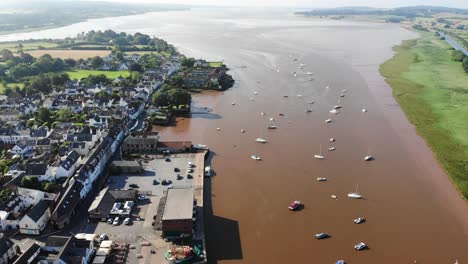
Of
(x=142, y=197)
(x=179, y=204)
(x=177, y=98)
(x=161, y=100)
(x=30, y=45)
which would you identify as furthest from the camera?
(x=30, y=45)

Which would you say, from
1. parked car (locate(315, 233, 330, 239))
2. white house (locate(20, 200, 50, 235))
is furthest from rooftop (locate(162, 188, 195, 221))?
parked car (locate(315, 233, 330, 239))

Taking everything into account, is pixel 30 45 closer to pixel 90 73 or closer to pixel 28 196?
pixel 90 73

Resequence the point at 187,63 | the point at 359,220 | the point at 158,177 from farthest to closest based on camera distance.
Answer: the point at 187,63 → the point at 158,177 → the point at 359,220

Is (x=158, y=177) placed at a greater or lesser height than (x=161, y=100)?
lesser

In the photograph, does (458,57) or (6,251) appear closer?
(6,251)

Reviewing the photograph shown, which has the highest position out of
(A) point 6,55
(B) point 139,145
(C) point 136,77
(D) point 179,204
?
(A) point 6,55

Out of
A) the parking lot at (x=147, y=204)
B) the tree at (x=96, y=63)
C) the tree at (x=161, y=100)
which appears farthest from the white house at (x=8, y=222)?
the tree at (x=96, y=63)

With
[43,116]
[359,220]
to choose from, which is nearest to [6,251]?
[359,220]

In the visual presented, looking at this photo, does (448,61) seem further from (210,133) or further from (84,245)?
(84,245)
